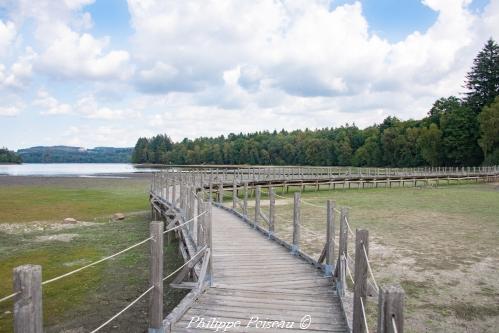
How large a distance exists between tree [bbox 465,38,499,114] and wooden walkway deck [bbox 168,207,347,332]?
239 feet

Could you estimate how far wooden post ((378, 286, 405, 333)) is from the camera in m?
3.07

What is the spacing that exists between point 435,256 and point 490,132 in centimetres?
5718

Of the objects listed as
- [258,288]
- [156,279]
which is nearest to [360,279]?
[258,288]

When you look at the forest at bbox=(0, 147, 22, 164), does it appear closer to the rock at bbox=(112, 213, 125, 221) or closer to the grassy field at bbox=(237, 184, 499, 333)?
the rock at bbox=(112, 213, 125, 221)

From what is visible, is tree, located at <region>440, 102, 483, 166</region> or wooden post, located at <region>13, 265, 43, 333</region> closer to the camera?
wooden post, located at <region>13, 265, 43, 333</region>

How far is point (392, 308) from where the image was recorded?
312 centimetres

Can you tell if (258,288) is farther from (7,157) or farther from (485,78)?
(7,157)

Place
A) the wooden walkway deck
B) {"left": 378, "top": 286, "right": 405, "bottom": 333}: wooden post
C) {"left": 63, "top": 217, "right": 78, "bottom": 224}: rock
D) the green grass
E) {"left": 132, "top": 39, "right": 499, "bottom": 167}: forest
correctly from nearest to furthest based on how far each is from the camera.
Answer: {"left": 378, "top": 286, "right": 405, "bottom": 333}: wooden post < the wooden walkway deck < {"left": 63, "top": 217, "right": 78, "bottom": 224}: rock < the green grass < {"left": 132, "top": 39, "right": 499, "bottom": 167}: forest

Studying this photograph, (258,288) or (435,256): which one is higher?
(258,288)

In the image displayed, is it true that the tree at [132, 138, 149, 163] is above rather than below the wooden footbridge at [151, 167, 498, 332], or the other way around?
above

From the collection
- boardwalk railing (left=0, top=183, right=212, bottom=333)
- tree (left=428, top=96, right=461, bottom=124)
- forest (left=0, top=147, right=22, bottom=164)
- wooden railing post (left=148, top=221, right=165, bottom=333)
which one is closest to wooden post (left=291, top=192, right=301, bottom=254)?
boardwalk railing (left=0, top=183, right=212, bottom=333)

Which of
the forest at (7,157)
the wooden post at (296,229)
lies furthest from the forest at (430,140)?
the forest at (7,157)

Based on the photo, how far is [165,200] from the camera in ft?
62.7

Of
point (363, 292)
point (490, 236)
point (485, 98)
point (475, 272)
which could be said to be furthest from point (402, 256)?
point (485, 98)
